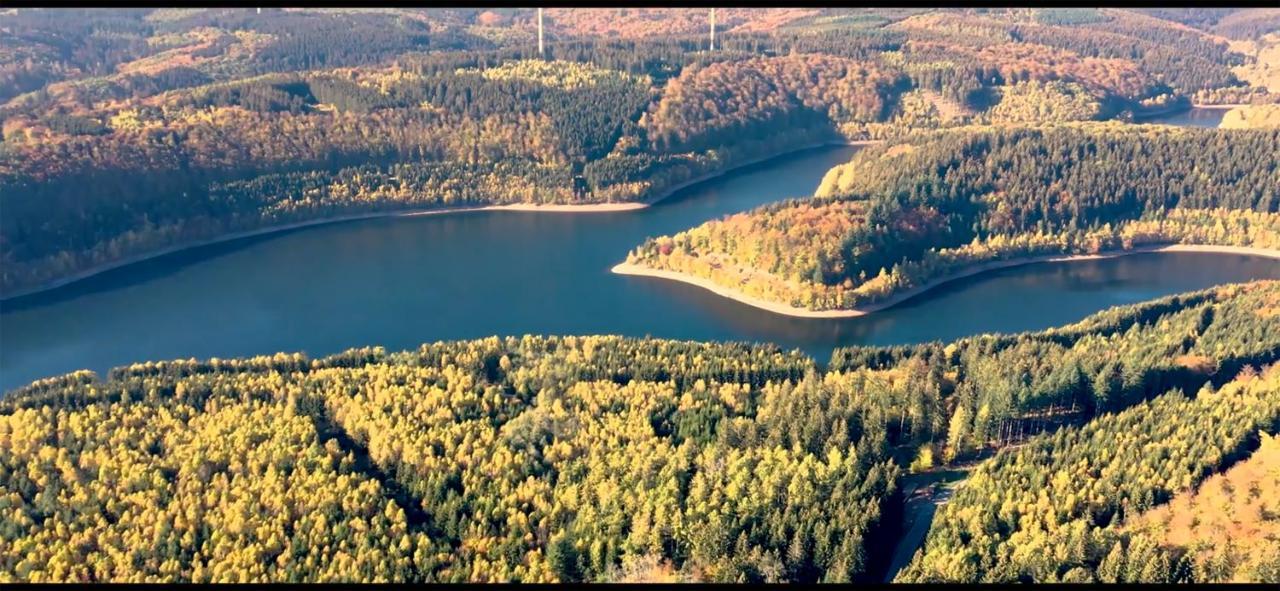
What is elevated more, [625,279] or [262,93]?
[262,93]

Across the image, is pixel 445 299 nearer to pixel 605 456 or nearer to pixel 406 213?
pixel 406 213

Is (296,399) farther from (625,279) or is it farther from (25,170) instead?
(25,170)

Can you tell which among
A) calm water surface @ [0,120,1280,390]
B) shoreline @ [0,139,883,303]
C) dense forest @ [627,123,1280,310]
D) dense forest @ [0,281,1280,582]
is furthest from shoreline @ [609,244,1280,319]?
shoreline @ [0,139,883,303]

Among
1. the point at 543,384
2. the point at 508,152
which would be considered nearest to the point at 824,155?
the point at 508,152

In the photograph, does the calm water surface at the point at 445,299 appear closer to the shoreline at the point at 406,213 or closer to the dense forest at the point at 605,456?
the shoreline at the point at 406,213

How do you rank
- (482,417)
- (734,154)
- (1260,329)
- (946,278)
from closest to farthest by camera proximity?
(482,417)
(1260,329)
(946,278)
(734,154)

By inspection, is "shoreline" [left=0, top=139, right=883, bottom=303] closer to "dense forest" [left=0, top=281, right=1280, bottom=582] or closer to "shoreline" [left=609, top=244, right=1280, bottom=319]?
"shoreline" [left=609, top=244, right=1280, bottom=319]
